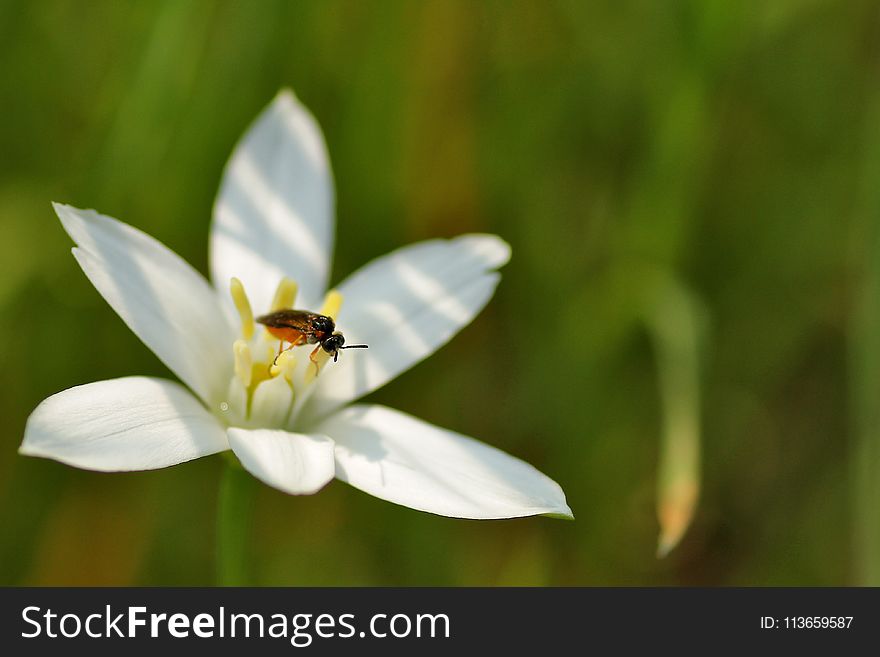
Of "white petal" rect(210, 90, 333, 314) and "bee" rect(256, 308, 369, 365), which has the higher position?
"white petal" rect(210, 90, 333, 314)

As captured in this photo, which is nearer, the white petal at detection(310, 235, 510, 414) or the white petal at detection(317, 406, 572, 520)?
the white petal at detection(317, 406, 572, 520)

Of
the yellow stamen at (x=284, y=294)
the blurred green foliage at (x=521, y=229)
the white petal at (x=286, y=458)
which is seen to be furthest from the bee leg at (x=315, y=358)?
the blurred green foliage at (x=521, y=229)

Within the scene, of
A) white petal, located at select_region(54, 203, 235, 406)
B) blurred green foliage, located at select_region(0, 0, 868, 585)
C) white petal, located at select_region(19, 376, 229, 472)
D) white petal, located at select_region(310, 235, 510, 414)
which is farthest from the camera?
blurred green foliage, located at select_region(0, 0, 868, 585)

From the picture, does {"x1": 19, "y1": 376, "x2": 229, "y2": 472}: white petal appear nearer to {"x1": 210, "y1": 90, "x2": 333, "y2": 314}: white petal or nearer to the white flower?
the white flower

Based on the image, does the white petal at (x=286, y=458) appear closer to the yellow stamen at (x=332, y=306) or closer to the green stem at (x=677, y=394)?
the yellow stamen at (x=332, y=306)

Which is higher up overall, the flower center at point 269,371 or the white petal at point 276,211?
the white petal at point 276,211

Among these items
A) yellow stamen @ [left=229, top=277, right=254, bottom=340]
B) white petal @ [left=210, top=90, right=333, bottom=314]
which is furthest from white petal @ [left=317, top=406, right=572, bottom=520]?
white petal @ [left=210, top=90, right=333, bottom=314]

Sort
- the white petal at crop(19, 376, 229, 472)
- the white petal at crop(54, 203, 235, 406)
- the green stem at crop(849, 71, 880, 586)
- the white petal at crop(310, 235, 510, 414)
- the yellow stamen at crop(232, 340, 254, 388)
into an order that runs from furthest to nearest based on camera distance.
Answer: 1. the green stem at crop(849, 71, 880, 586)
2. the white petal at crop(310, 235, 510, 414)
3. the yellow stamen at crop(232, 340, 254, 388)
4. the white petal at crop(54, 203, 235, 406)
5. the white petal at crop(19, 376, 229, 472)
